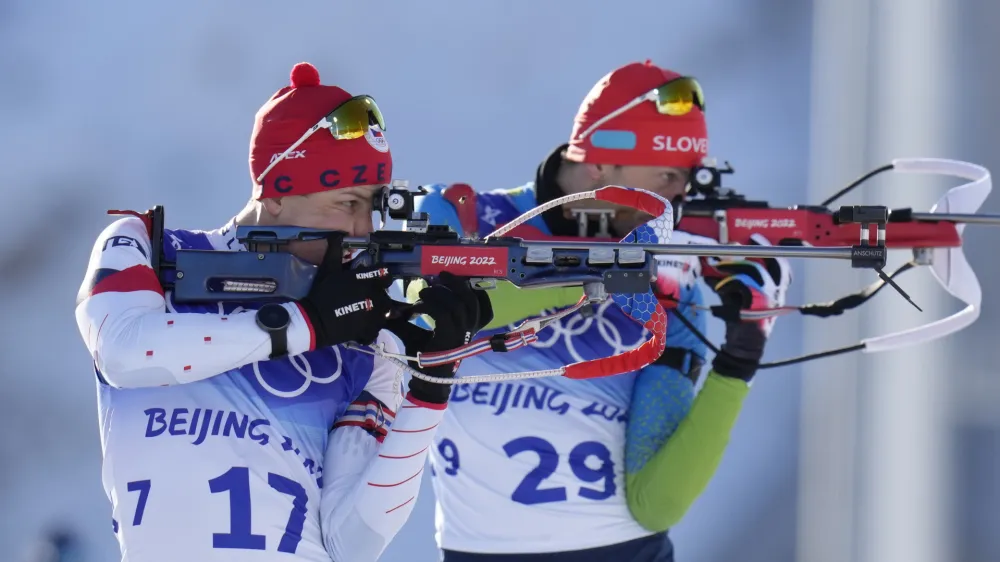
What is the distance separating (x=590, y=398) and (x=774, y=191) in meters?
1.78

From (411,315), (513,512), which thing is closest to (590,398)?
(513,512)

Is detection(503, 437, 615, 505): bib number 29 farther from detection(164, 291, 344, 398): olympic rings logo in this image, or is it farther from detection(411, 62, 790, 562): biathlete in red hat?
detection(164, 291, 344, 398): olympic rings logo

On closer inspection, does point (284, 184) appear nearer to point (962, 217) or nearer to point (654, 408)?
point (654, 408)

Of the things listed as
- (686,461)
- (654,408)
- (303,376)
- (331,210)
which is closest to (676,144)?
(654,408)

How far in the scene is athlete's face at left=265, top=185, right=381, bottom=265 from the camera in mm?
2541

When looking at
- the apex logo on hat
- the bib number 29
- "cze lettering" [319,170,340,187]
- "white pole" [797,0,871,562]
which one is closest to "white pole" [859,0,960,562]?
"white pole" [797,0,871,562]

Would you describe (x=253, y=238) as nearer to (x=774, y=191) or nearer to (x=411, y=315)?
(x=411, y=315)

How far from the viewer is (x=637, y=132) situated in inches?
139

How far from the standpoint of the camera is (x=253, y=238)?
2461mm

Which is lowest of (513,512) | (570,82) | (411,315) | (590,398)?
(513,512)

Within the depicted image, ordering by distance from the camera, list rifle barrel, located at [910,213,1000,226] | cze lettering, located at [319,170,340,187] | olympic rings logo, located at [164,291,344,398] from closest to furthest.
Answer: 1. olympic rings logo, located at [164,291,344,398]
2. cze lettering, located at [319,170,340,187]
3. rifle barrel, located at [910,213,1000,226]

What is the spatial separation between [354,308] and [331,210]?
0.97 ft

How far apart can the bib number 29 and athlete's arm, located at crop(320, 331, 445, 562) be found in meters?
0.90

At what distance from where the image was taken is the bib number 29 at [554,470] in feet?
10.8
